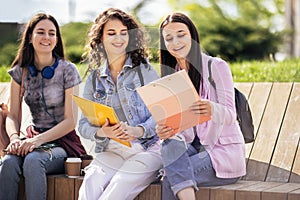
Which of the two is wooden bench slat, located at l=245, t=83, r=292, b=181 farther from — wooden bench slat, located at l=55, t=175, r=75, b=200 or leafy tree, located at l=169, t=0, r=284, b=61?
leafy tree, located at l=169, t=0, r=284, b=61

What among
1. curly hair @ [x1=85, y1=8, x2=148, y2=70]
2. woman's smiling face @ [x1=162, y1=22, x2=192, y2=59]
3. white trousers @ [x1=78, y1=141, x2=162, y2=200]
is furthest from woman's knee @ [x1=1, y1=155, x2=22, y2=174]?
woman's smiling face @ [x1=162, y1=22, x2=192, y2=59]

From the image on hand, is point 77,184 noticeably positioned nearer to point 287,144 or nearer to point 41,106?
point 41,106

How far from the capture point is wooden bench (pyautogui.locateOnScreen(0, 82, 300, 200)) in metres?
4.40

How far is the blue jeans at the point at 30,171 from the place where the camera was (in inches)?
188

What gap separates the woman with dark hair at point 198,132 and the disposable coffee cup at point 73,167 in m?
0.70

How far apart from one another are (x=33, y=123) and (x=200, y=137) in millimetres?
1209

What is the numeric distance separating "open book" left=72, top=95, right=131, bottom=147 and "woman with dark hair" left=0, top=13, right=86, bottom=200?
476 mm

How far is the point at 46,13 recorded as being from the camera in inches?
204

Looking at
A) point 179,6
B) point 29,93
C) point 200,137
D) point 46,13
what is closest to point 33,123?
point 29,93

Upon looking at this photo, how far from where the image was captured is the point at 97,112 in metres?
4.43

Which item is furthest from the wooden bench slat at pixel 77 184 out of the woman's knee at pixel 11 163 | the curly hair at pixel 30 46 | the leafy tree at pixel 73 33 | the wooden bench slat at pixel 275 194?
the leafy tree at pixel 73 33

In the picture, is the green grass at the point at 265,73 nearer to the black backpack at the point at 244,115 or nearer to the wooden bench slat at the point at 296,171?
the wooden bench slat at the point at 296,171

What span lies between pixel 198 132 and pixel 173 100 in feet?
1.42

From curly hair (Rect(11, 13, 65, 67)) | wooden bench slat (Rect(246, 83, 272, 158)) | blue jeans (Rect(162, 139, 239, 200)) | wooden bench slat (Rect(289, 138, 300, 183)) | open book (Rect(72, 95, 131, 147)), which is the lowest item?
wooden bench slat (Rect(289, 138, 300, 183))
